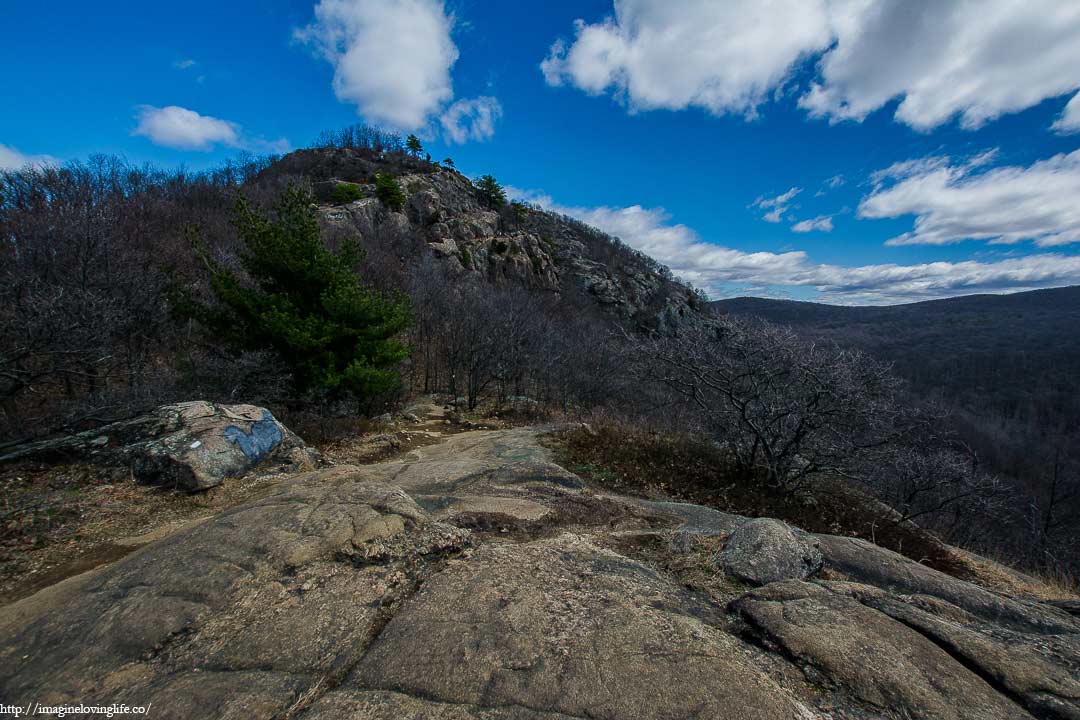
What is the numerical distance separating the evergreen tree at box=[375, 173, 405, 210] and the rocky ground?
42.6 metres

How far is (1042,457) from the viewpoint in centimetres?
4884

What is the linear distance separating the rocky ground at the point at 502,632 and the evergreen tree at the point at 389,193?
140ft

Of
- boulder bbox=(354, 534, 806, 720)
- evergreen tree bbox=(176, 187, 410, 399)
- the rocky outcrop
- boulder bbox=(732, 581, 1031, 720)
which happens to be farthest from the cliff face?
boulder bbox=(732, 581, 1031, 720)

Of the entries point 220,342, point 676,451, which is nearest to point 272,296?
point 220,342

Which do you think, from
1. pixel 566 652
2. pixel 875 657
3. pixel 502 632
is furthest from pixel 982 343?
pixel 502 632

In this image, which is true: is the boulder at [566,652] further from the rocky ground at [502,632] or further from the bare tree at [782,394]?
the bare tree at [782,394]

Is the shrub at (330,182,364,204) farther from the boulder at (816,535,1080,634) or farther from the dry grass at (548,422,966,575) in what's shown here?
the boulder at (816,535,1080,634)

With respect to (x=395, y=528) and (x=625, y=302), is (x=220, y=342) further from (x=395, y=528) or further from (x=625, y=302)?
(x=625, y=302)

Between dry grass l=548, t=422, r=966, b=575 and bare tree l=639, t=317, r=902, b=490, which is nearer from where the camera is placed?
bare tree l=639, t=317, r=902, b=490

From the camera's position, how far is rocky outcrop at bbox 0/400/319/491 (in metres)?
5.64

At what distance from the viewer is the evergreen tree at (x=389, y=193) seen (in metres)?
41.0

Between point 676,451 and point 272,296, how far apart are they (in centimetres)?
1005

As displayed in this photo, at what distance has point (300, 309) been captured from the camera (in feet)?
33.6

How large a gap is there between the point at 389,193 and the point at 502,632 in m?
45.9
